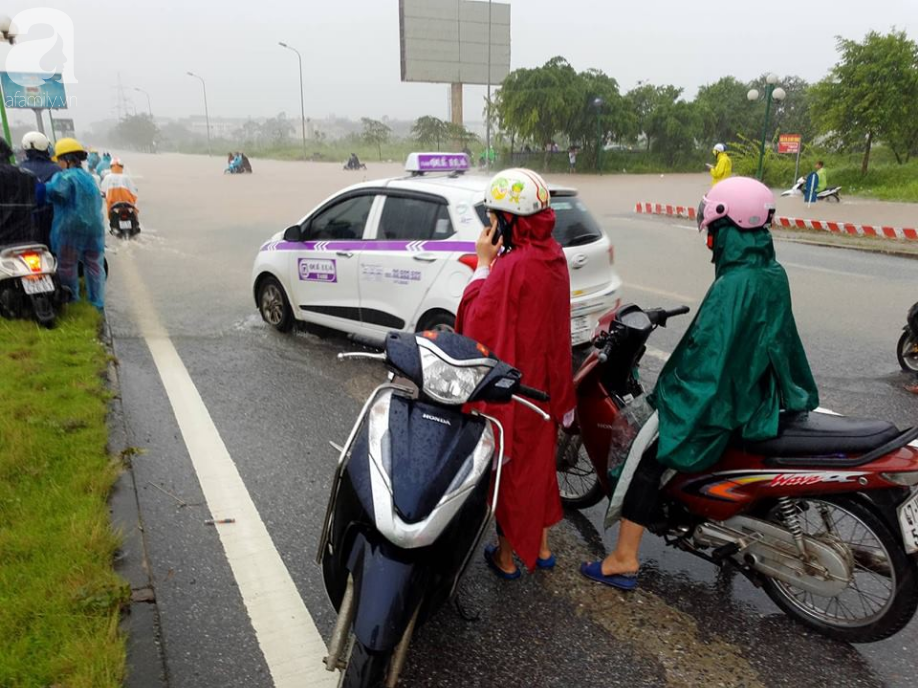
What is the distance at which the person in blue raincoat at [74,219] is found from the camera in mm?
6891

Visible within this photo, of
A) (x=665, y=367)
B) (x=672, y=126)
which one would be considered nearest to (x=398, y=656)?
(x=665, y=367)

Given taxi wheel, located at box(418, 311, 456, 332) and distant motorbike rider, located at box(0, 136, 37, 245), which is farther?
distant motorbike rider, located at box(0, 136, 37, 245)

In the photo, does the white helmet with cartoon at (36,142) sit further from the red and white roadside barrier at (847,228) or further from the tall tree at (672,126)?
the tall tree at (672,126)

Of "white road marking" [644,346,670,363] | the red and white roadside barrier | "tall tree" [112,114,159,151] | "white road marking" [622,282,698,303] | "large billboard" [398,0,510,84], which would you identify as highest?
"large billboard" [398,0,510,84]

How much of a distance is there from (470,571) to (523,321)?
4.07ft

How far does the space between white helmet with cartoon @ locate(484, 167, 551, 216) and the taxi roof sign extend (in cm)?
354

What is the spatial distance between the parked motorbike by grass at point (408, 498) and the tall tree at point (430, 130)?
5875cm

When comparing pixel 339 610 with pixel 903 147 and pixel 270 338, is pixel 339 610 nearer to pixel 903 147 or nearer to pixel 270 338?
pixel 270 338

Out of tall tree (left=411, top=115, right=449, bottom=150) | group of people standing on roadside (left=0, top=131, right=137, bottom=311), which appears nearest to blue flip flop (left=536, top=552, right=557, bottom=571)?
group of people standing on roadside (left=0, top=131, right=137, bottom=311)

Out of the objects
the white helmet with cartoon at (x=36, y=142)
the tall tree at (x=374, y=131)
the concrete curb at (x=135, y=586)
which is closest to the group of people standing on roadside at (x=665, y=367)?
the concrete curb at (x=135, y=586)

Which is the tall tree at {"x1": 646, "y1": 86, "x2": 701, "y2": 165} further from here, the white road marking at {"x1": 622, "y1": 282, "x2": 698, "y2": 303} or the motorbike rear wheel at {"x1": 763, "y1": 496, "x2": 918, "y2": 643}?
the motorbike rear wheel at {"x1": 763, "y1": 496, "x2": 918, "y2": 643}

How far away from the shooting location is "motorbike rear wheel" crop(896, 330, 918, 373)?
613 cm

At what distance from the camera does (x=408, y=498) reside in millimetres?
2217

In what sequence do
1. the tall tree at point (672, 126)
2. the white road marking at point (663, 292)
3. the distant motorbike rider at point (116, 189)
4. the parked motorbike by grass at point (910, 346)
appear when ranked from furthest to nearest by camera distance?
the tall tree at point (672, 126), the distant motorbike rider at point (116, 189), the white road marking at point (663, 292), the parked motorbike by grass at point (910, 346)
